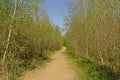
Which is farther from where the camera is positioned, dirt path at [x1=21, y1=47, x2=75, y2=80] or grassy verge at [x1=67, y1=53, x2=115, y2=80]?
dirt path at [x1=21, y1=47, x2=75, y2=80]

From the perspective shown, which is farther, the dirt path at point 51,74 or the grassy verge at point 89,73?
the dirt path at point 51,74

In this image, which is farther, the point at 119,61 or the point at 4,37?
the point at 119,61

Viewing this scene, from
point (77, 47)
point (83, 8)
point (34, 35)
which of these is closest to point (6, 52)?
point (34, 35)

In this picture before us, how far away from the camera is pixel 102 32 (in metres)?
15.5

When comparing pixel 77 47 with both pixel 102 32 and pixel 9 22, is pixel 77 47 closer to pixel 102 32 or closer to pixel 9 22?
pixel 102 32

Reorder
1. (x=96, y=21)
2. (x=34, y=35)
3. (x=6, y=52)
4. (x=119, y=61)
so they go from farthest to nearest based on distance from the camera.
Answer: (x=34, y=35), (x=96, y=21), (x=119, y=61), (x=6, y=52)

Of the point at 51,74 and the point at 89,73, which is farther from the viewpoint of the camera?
the point at 89,73

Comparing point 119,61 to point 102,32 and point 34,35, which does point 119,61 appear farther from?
point 34,35

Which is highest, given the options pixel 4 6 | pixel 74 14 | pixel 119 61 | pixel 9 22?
pixel 74 14

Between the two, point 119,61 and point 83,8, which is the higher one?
point 83,8

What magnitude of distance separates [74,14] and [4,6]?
2168cm

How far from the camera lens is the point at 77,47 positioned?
37875mm

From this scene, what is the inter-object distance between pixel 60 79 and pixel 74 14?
69.8ft

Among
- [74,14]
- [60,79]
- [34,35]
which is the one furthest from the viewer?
[74,14]
